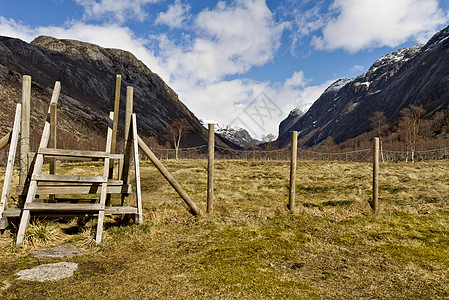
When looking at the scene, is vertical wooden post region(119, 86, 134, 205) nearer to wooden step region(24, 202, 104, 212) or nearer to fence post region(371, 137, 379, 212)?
wooden step region(24, 202, 104, 212)

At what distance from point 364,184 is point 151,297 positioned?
15.4 meters

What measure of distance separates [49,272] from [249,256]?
10.6 feet

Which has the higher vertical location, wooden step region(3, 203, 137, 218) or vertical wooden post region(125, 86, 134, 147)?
vertical wooden post region(125, 86, 134, 147)

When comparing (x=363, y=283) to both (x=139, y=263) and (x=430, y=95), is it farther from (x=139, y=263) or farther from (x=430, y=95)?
(x=430, y=95)

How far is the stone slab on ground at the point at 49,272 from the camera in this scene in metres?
3.52

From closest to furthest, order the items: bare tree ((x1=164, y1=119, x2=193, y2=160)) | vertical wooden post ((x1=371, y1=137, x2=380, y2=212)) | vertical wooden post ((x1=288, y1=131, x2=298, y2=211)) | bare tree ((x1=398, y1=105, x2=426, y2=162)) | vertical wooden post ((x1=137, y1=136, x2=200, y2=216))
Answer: vertical wooden post ((x1=137, y1=136, x2=200, y2=216))
vertical wooden post ((x1=288, y1=131, x2=298, y2=211))
vertical wooden post ((x1=371, y1=137, x2=380, y2=212))
bare tree ((x1=398, y1=105, x2=426, y2=162))
bare tree ((x1=164, y1=119, x2=193, y2=160))

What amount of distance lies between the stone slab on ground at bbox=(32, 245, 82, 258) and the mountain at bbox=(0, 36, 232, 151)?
7920cm

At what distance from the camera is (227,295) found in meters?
3.24

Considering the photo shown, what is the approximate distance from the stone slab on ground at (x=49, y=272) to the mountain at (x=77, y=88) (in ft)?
263

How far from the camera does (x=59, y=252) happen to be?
4559mm

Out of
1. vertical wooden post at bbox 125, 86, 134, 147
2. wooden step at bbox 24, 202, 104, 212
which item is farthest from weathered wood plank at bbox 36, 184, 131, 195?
vertical wooden post at bbox 125, 86, 134, 147

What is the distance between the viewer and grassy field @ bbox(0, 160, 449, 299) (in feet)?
11.1

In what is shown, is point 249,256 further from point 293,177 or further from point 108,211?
point 293,177

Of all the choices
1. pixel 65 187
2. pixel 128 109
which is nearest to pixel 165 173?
pixel 128 109
